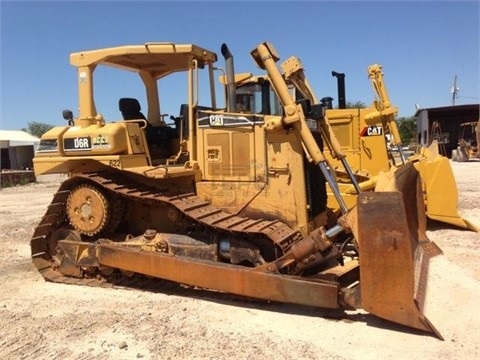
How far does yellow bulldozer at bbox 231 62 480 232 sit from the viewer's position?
8625mm

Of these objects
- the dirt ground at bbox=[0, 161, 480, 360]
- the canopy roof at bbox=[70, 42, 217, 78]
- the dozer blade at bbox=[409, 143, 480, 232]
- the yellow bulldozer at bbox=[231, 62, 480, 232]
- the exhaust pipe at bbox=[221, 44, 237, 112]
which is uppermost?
the canopy roof at bbox=[70, 42, 217, 78]

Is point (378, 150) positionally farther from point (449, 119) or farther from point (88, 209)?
point (449, 119)

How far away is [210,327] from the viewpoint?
15.1 feet

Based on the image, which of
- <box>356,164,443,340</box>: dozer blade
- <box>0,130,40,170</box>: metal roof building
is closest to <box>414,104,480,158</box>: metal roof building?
<box>0,130,40,170</box>: metal roof building

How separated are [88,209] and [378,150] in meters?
6.18

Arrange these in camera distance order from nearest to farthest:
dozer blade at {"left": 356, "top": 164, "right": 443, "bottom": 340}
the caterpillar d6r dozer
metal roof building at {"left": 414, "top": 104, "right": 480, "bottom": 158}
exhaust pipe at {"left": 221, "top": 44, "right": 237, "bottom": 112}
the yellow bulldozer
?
dozer blade at {"left": 356, "top": 164, "right": 443, "bottom": 340} < the caterpillar d6r dozer < exhaust pipe at {"left": 221, "top": 44, "right": 237, "bottom": 112} < the yellow bulldozer < metal roof building at {"left": 414, "top": 104, "right": 480, "bottom": 158}

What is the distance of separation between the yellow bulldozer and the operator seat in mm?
2005

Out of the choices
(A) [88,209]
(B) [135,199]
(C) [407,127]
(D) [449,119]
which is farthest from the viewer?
(C) [407,127]

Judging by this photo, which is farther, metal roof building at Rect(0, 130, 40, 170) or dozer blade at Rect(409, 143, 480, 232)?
metal roof building at Rect(0, 130, 40, 170)

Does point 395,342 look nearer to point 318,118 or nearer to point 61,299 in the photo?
point 318,118

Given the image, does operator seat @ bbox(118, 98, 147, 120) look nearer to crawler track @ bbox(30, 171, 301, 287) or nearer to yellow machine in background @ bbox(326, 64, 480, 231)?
crawler track @ bbox(30, 171, 301, 287)

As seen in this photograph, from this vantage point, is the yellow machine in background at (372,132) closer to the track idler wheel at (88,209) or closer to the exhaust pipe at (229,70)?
the exhaust pipe at (229,70)

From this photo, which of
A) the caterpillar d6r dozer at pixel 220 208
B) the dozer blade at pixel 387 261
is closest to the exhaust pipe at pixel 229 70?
the caterpillar d6r dozer at pixel 220 208

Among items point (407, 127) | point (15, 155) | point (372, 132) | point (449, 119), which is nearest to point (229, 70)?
point (372, 132)
